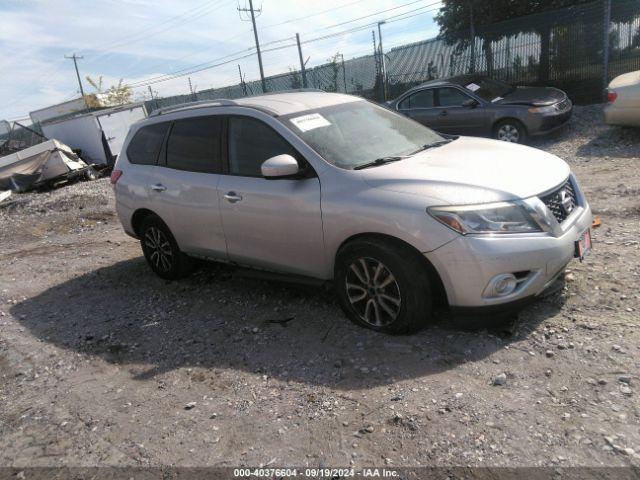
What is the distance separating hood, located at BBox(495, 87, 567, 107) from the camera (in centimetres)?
1047

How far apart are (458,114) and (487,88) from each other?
976 millimetres

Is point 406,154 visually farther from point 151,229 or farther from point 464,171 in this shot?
point 151,229

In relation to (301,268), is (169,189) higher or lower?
higher

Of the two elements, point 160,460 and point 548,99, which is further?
point 548,99

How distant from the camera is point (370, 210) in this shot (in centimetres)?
347

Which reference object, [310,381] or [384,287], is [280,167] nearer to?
[384,287]

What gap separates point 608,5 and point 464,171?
11.9 metres

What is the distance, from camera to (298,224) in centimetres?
392

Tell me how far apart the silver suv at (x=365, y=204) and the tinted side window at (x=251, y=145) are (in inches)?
0.4

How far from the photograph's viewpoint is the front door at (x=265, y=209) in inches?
153

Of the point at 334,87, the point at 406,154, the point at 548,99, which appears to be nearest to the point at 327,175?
the point at 406,154

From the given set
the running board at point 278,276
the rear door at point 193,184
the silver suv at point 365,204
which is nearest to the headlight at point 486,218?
the silver suv at point 365,204

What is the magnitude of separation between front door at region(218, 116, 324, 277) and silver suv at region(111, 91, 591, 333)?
0.01 meters

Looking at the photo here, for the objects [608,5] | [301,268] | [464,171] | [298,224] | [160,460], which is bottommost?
[160,460]
